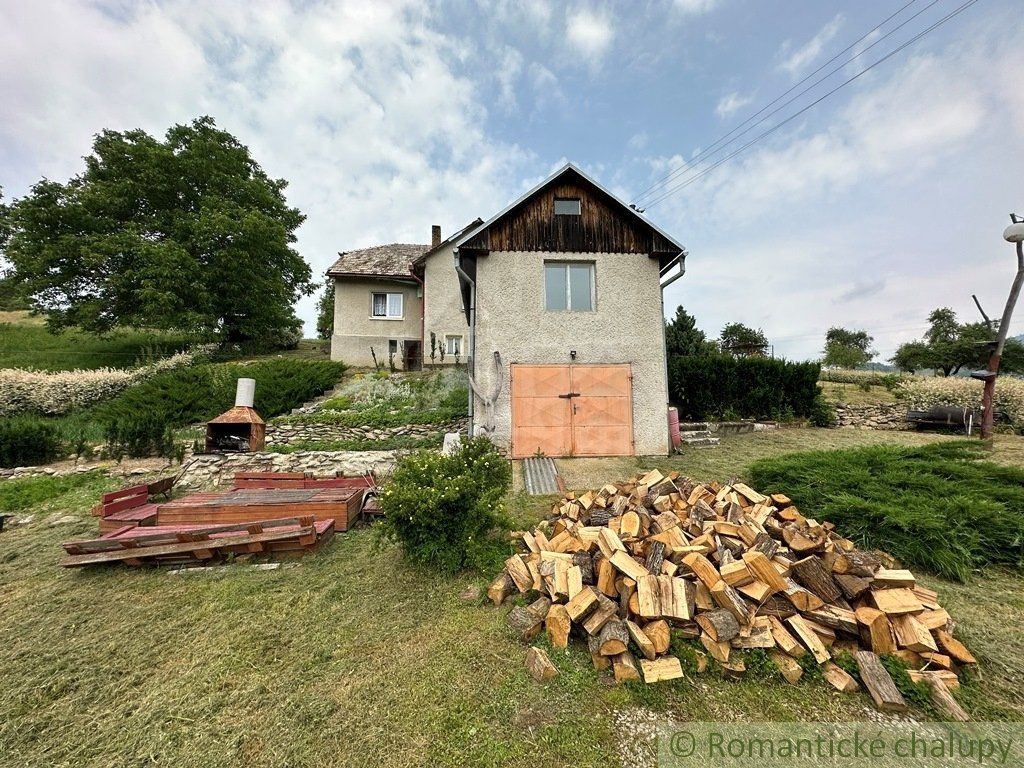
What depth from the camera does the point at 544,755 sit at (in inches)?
84.4

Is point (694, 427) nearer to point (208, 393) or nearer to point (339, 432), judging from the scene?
point (339, 432)

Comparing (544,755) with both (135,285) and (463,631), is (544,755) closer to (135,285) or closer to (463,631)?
(463,631)

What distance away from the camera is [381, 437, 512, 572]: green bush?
4.16 meters

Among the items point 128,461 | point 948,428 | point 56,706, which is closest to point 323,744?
point 56,706

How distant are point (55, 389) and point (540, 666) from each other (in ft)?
63.8

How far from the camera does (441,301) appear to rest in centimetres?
1766

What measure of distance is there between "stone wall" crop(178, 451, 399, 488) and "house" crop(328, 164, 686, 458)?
98.6 inches

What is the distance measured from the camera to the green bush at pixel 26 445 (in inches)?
336

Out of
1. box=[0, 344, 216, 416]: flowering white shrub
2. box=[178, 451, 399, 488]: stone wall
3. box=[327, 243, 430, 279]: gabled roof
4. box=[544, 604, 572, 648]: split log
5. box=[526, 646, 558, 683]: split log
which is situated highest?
box=[327, 243, 430, 279]: gabled roof

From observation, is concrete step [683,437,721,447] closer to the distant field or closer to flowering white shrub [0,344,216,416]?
flowering white shrub [0,344,216,416]

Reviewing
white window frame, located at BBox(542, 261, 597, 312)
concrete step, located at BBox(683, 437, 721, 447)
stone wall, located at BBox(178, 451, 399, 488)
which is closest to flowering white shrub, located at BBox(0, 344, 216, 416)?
stone wall, located at BBox(178, 451, 399, 488)

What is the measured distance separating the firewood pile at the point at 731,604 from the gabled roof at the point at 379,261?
16697mm

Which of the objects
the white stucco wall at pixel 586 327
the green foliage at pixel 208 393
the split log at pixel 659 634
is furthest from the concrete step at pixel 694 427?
the green foliage at pixel 208 393

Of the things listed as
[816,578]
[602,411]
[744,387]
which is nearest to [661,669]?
[816,578]
